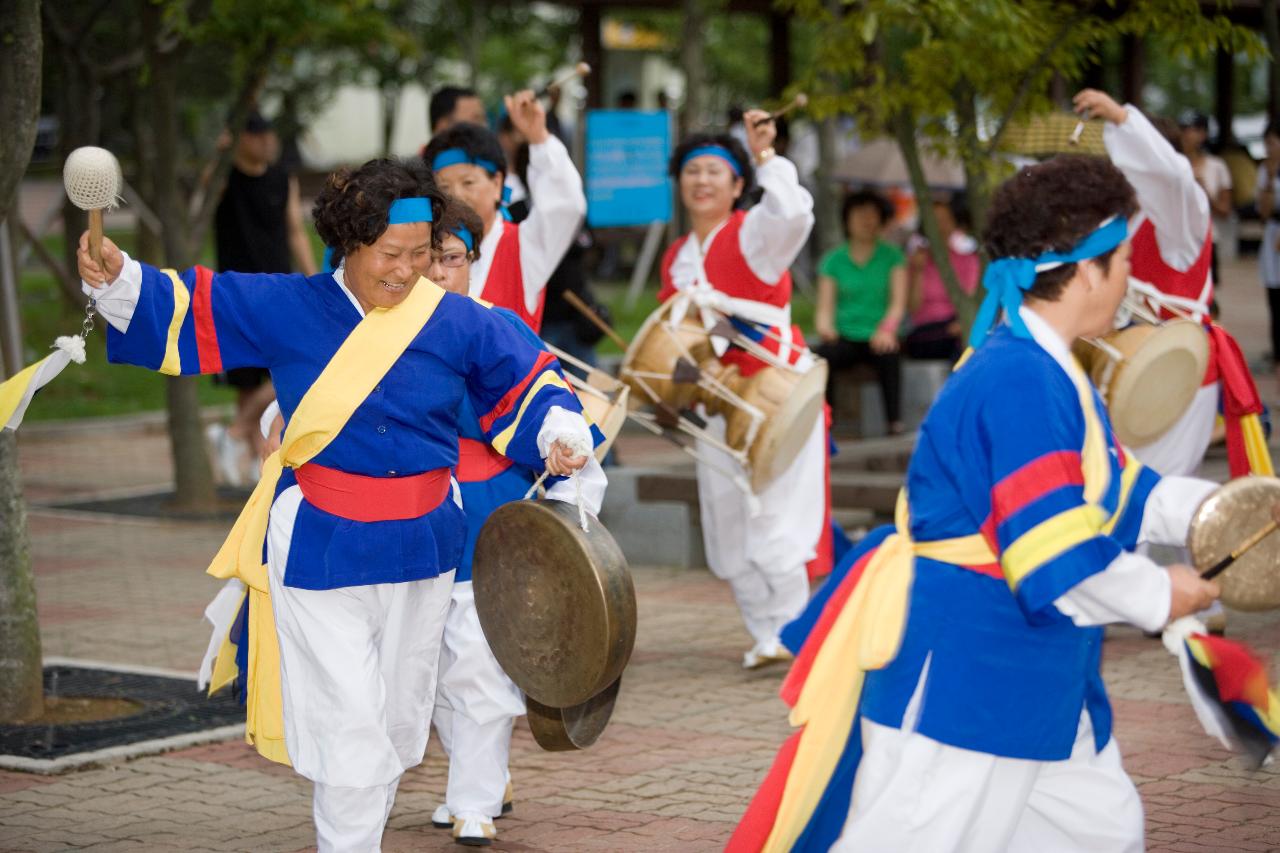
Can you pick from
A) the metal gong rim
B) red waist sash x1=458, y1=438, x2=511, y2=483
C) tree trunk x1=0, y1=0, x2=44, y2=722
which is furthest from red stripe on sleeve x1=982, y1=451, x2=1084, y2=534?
tree trunk x1=0, y1=0, x2=44, y2=722

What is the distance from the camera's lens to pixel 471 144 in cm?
604

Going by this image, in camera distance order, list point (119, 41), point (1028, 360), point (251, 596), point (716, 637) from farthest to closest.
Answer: point (119, 41), point (716, 637), point (251, 596), point (1028, 360)

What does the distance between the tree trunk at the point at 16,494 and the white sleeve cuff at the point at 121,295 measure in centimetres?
218

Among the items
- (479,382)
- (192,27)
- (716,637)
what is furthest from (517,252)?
(192,27)

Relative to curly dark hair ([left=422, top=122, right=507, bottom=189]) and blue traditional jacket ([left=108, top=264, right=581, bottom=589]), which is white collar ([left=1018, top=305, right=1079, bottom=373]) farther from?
curly dark hair ([left=422, top=122, right=507, bottom=189])

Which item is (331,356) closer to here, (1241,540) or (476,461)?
(476,461)

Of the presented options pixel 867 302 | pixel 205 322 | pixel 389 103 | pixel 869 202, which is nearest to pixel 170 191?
pixel 869 202

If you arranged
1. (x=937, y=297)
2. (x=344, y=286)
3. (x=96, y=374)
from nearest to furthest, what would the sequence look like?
1. (x=344, y=286)
2. (x=937, y=297)
3. (x=96, y=374)

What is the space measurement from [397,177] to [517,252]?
65.9 inches

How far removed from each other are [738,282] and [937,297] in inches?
215

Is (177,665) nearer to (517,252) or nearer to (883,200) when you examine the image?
(517,252)

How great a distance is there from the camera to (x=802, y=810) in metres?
3.75

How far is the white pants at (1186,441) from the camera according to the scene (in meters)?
6.96

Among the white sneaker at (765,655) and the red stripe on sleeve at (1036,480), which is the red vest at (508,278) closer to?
the white sneaker at (765,655)
